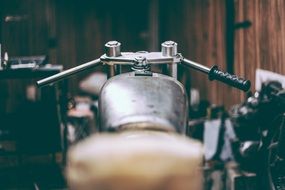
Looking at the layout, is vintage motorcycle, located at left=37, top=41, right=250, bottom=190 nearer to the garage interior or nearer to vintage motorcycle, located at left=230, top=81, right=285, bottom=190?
the garage interior

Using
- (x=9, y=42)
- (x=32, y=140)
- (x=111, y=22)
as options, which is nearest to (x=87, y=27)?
(x=111, y=22)

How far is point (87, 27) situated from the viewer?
1171cm

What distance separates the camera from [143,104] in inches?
113

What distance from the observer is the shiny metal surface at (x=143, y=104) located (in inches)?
107

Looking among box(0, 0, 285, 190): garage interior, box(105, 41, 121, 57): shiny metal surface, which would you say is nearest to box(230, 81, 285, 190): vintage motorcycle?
box(0, 0, 285, 190): garage interior

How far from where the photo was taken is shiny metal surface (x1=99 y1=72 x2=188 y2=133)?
8.92 feet

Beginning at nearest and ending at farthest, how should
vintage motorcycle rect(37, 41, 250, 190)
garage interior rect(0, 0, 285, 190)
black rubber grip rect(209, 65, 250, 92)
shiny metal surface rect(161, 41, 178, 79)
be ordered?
vintage motorcycle rect(37, 41, 250, 190) < garage interior rect(0, 0, 285, 190) < black rubber grip rect(209, 65, 250, 92) < shiny metal surface rect(161, 41, 178, 79)

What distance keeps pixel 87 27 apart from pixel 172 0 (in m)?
1.99

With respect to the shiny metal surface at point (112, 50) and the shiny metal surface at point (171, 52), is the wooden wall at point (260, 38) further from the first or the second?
the shiny metal surface at point (112, 50)

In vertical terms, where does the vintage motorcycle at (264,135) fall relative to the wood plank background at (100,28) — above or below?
below

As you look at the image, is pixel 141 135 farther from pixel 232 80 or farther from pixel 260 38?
pixel 260 38

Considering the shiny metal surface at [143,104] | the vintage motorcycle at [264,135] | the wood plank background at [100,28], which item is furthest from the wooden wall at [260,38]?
the shiny metal surface at [143,104]

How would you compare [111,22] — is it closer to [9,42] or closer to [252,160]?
[9,42]

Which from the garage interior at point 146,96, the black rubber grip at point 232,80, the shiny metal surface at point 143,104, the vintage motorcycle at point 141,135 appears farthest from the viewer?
the black rubber grip at point 232,80
